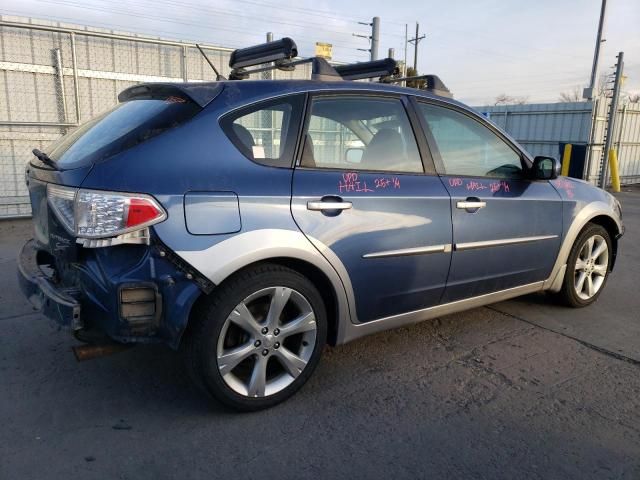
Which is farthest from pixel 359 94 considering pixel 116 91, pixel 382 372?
pixel 116 91

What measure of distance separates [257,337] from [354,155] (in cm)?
120

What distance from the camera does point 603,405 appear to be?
2916 mm

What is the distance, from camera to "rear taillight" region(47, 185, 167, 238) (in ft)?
7.74

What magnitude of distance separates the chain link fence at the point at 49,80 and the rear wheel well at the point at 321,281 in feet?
20.0

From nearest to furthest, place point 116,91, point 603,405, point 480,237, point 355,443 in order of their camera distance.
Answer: point 355,443 < point 603,405 < point 480,237 < point 116,91

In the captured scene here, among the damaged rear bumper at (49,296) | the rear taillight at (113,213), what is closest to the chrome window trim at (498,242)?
the rear taillight at (113,213)

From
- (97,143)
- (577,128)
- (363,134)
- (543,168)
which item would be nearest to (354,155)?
(363,134)

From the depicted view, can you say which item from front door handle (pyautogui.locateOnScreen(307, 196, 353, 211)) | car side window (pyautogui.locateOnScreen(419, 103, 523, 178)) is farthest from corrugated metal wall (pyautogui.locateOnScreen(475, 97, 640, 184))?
front door handle (pyautogui.locateOnScreen(307, 196, 353, 211))

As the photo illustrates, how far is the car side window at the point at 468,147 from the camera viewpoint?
11.3 ft

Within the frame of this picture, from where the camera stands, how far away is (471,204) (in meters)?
3.40

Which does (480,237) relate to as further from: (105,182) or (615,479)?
(105,182)

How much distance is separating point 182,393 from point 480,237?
6.83 ft

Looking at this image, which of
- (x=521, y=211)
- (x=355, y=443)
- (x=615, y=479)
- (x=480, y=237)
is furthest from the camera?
(x=521, y=211)

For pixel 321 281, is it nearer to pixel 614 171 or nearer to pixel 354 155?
pixel 354 155
